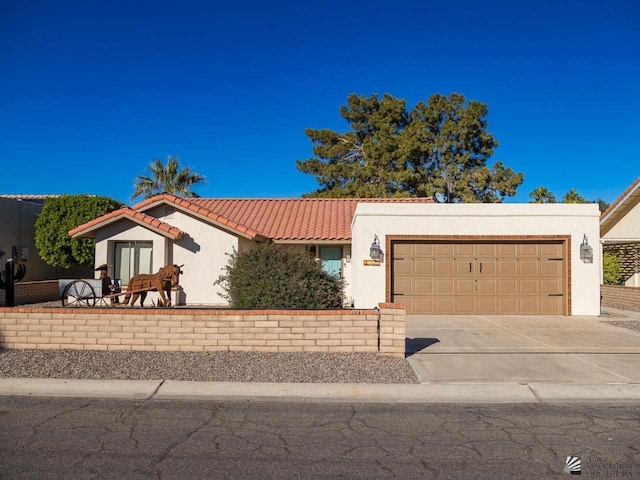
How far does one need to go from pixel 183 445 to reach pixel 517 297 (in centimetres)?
1283

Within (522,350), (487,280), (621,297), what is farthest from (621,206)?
(522,350)

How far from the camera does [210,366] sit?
8602 millimetres

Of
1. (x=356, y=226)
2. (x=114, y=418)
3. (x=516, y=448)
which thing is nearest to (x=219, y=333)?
(x=114, y=418)

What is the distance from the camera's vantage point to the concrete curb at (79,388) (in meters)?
7.49

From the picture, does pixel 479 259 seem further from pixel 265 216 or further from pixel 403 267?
pixel 265 216

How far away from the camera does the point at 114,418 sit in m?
6.41

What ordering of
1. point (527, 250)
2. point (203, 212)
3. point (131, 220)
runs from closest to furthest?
Result: point (527, 250) < point (131, 220) < point (203, 212)

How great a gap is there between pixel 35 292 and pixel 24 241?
5.96 metres

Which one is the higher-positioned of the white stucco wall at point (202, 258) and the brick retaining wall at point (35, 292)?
the white stucco wall at point (202, 258)

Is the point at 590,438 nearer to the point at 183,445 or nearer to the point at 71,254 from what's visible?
the point at 183,445

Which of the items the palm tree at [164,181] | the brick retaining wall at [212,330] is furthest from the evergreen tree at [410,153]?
the brick retaining wall at [212,330]

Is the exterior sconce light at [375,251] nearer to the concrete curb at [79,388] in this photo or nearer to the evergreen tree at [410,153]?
the concrete curb at [79,388]

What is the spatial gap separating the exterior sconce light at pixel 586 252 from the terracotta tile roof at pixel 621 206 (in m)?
7.11

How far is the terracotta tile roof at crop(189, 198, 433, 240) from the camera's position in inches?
798
